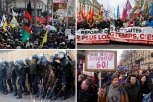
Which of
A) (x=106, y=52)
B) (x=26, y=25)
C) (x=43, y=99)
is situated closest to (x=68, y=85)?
(x=43, y=99)

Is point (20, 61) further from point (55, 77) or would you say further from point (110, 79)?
point (110, 79)

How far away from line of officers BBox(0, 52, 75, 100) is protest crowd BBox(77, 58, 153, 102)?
0.20 feet

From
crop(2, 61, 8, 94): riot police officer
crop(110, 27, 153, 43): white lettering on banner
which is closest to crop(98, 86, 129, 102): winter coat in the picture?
crop(110, 27, 153, 43): white lettering on banner

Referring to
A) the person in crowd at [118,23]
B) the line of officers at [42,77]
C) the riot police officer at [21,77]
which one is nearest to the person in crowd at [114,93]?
the line of officers at [42,77]

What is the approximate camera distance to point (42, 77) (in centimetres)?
164

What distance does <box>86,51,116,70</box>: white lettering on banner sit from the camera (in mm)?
1605

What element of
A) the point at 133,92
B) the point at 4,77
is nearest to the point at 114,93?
the point at 133,92

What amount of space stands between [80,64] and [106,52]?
15 centimetres

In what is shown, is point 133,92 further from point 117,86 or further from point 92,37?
point 92,37

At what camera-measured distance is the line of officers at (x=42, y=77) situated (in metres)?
1.62

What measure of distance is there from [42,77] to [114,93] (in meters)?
0.40

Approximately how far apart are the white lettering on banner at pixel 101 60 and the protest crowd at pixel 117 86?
4 centimetres

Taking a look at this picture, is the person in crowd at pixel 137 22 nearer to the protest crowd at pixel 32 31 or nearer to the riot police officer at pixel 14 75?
the protest crowd at pixel 32 31

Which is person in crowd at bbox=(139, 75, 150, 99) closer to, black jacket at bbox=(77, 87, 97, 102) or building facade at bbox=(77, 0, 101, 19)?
black jacket at bbox=(77, 87, 97, 102)
